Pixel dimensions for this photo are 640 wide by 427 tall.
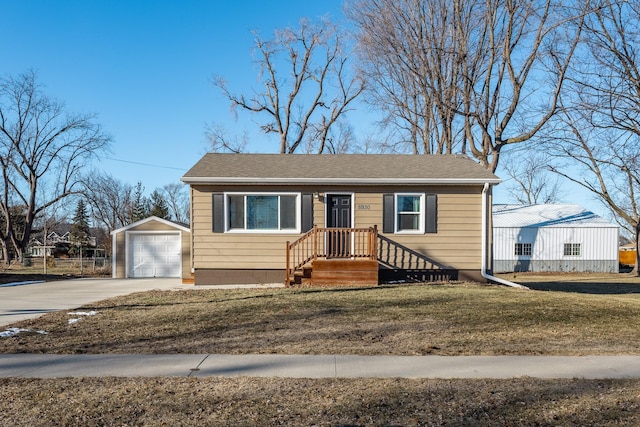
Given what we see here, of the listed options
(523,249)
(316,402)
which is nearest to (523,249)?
(523,249)

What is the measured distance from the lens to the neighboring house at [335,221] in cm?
1348

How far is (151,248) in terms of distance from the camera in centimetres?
1802

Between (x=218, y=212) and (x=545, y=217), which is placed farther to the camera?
(x=545, y=217)

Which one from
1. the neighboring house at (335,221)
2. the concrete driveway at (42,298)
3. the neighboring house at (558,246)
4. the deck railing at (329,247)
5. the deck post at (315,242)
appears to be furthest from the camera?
the neighboring house at (558,246)

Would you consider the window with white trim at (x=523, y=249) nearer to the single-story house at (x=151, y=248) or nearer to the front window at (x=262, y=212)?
the front window at (x=262, y=212)

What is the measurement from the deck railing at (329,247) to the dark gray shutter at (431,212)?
1.75 metres

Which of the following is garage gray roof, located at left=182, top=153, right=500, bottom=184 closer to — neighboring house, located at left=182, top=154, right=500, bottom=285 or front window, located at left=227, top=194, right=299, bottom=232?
neighboring house, located at left=182, top=154, right=500, bottom=285

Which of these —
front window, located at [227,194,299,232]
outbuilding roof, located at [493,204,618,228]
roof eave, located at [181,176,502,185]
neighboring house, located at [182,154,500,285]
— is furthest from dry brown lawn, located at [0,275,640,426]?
outbuilding roof, located at [493,204,618,228]

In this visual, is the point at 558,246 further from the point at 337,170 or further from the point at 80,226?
the point at 80,226

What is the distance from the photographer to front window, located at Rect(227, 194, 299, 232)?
44.9 ft

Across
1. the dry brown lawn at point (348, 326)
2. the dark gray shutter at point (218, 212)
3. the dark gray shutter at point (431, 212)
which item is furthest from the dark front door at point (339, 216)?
the dry brown lawn at point (348, 326)

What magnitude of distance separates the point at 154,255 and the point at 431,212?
34.5ft

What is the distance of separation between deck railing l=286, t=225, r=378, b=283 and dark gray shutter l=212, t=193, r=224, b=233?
6.74ft

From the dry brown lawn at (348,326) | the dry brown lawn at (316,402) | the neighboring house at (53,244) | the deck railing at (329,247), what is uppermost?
the deck railing at (329,247)
